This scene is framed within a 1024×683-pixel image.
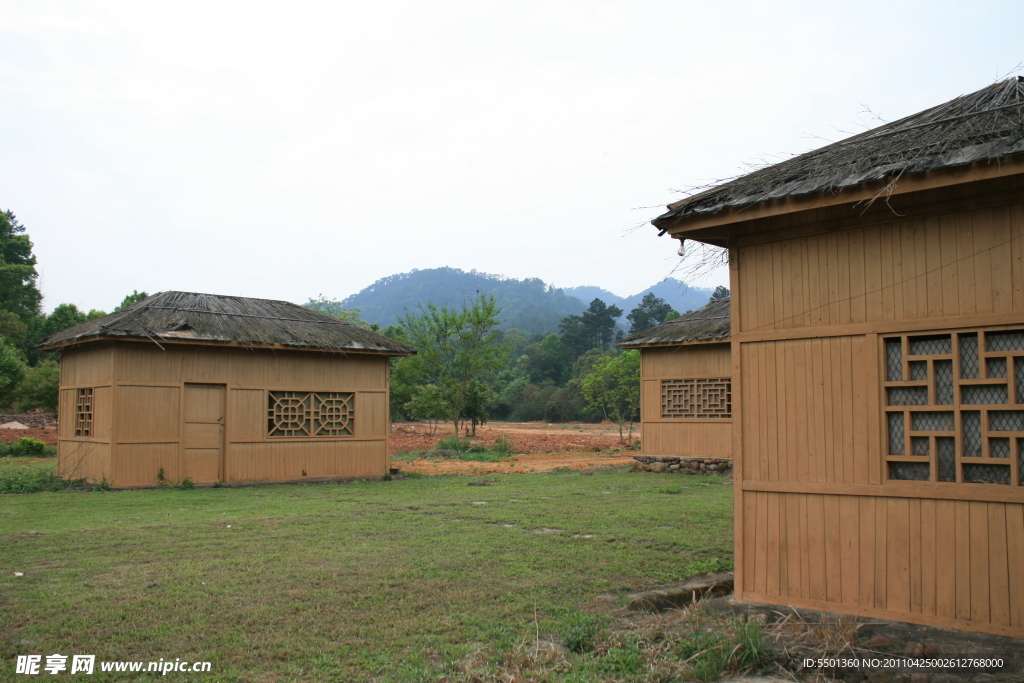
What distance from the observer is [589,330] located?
74.8m

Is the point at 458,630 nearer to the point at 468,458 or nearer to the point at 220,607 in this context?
the point at 220,607

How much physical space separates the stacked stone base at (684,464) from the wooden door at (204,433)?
984 centimetres

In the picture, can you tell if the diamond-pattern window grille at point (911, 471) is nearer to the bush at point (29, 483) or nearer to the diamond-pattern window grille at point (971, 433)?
the diamond-pattern window grille at point (971, 433)

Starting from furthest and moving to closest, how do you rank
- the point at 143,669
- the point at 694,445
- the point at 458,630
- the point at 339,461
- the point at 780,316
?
the point at 694,445, the point at 339,461, the point at 780,316, the point at 458,630, the point at 143,669

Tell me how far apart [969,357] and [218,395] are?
13.6 metres

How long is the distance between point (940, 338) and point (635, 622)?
2.94 meters

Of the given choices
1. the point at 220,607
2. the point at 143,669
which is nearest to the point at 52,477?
the point at 220,607

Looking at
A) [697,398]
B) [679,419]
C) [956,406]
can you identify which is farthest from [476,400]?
[956,406]

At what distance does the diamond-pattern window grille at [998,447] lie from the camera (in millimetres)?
5050

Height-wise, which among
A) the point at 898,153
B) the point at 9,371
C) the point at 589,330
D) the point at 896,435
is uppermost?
the point at 589,330

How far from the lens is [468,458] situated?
79.2 feet

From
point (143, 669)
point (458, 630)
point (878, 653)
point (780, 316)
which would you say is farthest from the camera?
point (780, 316)

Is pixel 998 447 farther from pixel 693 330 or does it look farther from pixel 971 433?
pixel 693 330

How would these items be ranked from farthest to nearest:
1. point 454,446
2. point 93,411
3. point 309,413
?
point 454,446, point 309,413, point 93,411
